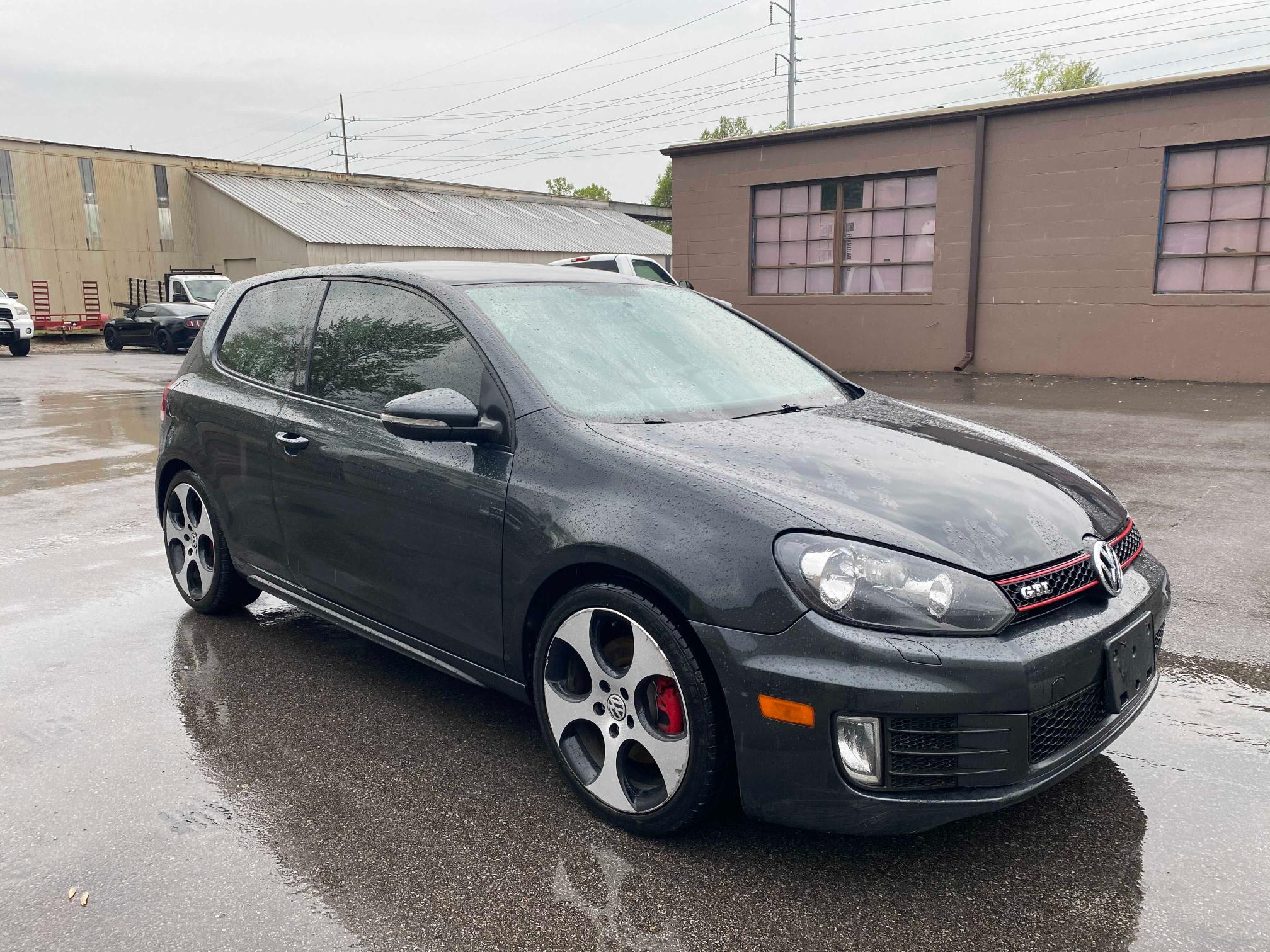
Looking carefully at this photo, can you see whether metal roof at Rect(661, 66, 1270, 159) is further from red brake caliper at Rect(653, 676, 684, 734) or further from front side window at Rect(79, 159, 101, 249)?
front side window at Rect(79, 159, 101, 249)

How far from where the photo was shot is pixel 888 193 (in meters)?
15.5

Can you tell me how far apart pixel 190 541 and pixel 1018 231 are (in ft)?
42.1

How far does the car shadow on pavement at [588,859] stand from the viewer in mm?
2344

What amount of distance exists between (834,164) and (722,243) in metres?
2.47

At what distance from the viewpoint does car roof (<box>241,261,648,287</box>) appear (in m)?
3.61

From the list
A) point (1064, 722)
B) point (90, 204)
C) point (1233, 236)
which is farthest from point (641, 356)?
point (90, 204)

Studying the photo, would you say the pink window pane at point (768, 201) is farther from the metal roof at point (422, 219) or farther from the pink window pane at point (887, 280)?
the metal roof at point (422, 219)

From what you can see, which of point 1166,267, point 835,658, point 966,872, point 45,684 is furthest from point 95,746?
point 1166,267

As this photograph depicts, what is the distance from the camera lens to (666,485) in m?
2.66

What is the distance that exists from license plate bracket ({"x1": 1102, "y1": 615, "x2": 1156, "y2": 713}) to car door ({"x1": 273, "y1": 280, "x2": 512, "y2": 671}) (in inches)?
66.5

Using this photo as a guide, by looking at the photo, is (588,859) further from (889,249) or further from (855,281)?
(855,281)

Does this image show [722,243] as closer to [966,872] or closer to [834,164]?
[834,164]

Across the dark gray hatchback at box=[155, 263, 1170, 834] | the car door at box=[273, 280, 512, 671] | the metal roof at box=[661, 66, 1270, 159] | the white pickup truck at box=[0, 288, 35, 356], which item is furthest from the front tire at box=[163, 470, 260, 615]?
the white pickup truck at box=[0, 288, 35, 356]

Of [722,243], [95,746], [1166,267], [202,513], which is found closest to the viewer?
A: [95,746]
